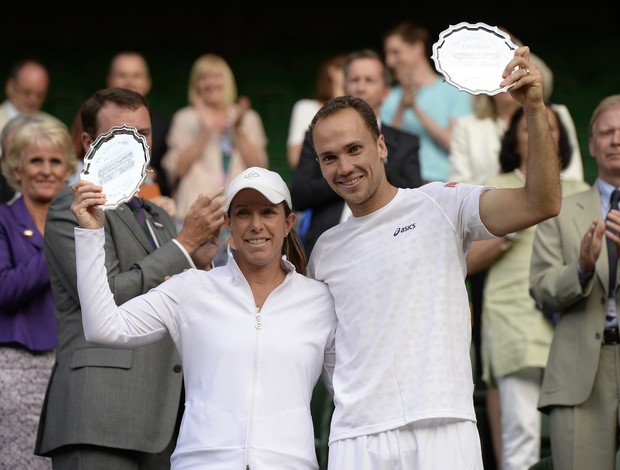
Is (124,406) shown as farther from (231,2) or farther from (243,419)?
(231,2)

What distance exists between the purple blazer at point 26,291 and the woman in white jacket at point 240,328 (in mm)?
1108

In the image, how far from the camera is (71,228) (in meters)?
4.72

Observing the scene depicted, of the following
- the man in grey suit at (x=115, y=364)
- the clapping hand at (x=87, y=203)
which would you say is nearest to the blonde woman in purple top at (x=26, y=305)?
the man in grey suit at (x=115, y=364)

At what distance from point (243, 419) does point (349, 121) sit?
3.54 ft

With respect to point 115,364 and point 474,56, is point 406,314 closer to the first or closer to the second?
point 474,56

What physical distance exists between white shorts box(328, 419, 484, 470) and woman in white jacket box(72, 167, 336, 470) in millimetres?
245

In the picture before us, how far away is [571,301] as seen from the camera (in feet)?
17.8

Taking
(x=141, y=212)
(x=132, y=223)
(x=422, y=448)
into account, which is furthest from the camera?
(x=141, y=212)

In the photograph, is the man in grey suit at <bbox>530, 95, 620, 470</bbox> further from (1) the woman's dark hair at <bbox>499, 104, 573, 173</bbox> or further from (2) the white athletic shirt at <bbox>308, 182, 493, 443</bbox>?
(2) the white athletic shirt at <bbox>308, 182, 493, 443</bbox>

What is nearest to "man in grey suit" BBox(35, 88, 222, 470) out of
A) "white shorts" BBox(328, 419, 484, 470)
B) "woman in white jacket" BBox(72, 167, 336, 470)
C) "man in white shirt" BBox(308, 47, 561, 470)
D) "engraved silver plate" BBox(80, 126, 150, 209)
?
"woman in white jacket" BBox(72, 167, 336, 470)

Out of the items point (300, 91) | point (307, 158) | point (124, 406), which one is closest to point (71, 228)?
point (124, 406)

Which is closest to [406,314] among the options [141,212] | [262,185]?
[262,185]

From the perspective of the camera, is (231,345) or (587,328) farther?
(587,328)

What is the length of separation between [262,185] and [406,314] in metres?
0.67
